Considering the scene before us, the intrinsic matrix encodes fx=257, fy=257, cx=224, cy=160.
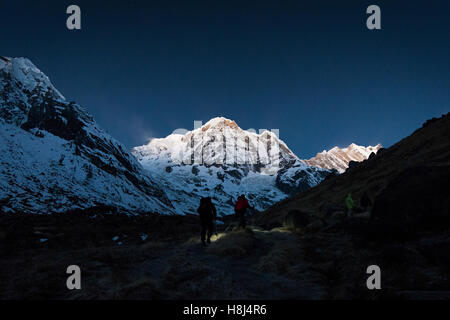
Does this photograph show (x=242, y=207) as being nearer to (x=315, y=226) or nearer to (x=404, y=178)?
(x=315, y=226)

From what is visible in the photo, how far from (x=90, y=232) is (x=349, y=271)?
21330 millimetres

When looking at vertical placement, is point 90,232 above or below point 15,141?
below

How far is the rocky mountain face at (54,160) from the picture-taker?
77.2m

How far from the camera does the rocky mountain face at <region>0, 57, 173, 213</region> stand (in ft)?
253

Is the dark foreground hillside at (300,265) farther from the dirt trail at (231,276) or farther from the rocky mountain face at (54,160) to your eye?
the rocky mountain face at (54,160)

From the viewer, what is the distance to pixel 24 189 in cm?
7388

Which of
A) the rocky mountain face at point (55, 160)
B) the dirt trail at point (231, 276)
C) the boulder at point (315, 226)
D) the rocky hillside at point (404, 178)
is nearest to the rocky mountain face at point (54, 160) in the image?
the rocky mountain face at point (55, 160)

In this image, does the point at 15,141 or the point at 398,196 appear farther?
the point at 15,141

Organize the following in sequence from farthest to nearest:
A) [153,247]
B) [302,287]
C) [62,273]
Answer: [153,247], [62,273], [302,287]

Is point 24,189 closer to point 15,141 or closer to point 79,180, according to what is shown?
point 79,180

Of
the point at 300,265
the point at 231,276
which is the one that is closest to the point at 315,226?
the point at 300,265

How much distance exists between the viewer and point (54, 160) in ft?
360

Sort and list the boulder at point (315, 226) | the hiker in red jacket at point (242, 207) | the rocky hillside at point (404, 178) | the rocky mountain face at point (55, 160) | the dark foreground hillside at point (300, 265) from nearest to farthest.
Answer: the dark foreground hillside at point (300, 265), the rocky hillside at point (404, 178), the hiker in red jacket at point (242, 207), the boulder at point (315, 226), the rocky mountain face at point (55, 160)
